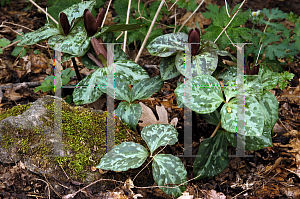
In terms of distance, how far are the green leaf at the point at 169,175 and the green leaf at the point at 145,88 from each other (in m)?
0.47

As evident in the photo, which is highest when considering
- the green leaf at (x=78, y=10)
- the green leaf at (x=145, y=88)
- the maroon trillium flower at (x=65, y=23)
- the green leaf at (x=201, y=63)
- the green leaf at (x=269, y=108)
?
the green leaf at (x=78, y=10)

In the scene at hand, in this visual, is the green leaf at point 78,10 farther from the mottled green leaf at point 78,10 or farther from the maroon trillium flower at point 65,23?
the maroon trillium flower at point 65,23

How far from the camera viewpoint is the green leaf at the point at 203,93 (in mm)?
1304

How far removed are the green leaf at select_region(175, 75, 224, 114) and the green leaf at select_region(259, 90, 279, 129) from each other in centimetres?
32

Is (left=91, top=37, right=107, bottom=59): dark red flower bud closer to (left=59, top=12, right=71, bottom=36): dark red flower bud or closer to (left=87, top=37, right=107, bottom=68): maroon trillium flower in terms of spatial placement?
(left=87, top=37, right=107, bottom=68): maroon trillium flower

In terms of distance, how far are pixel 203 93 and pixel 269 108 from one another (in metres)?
0.46

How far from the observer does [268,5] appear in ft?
10.7

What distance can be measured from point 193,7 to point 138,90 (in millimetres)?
1134

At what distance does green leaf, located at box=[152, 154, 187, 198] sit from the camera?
134 cm

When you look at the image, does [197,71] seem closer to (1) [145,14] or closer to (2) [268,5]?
(1) [145,14]

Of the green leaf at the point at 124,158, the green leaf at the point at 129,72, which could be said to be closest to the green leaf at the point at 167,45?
the green leaf at the point at 129,72

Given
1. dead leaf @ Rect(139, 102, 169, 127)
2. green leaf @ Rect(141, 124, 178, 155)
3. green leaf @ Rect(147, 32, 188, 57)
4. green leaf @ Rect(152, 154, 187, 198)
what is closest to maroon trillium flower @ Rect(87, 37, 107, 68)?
green leaf @ Rect(147, 32, 188, 57)

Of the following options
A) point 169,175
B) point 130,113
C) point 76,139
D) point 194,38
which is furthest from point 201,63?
point 76,139

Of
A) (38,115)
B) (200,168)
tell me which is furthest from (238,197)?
(38,115)
